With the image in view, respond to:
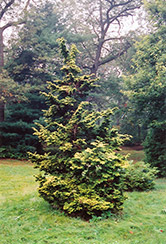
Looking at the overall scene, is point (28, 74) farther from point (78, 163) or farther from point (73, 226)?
point (73, 226)

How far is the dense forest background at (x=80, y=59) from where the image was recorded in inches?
424

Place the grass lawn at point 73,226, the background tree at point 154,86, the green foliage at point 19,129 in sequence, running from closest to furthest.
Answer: the grass lawn at point 73,226, the background tree at point 154,86, the green foliage at point 19,129

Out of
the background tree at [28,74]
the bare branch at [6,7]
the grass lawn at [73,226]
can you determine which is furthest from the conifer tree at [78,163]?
the bare branch at [6,7]

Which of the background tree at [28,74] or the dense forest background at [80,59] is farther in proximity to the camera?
the background tree at [28,74]

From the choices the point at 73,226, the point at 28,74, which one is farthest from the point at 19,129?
the point at 73,226

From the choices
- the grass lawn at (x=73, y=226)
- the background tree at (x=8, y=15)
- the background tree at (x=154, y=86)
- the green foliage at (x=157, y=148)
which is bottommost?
the grass lawn at (x=73, y=226)

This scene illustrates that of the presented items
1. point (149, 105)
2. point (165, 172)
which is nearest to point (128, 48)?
point (149, 105)

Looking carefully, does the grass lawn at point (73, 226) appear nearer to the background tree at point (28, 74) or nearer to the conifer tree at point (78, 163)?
the conifer tree at point (78, 163)

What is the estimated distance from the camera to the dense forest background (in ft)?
35.3

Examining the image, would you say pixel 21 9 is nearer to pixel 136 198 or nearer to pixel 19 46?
pixel 19 46

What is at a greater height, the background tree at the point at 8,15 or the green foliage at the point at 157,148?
the background tree at the point at 8,15

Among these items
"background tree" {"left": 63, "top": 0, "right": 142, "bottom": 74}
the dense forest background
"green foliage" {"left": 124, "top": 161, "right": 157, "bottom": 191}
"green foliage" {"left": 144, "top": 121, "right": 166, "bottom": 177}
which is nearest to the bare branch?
the dense forest background

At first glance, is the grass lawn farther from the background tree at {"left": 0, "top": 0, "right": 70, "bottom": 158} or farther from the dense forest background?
the background tree at {"left": 0, "top": 0, "right": 70, "bottom": 158}

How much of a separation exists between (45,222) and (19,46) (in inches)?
538
